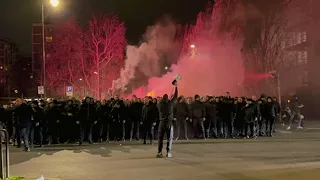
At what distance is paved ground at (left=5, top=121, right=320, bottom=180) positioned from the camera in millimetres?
10188

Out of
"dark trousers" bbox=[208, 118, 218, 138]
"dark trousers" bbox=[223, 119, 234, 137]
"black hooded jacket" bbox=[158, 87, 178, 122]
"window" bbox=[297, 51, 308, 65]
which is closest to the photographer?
"black hooded jacket" bbox=[158, 87, 178, 122]

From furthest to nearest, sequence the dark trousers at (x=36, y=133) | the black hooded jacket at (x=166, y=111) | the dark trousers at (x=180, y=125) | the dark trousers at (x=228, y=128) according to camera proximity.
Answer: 1. the dark trousers at (x=228, y=128)
2. the dark trousers at (x=180, y=125)
3. the dark trousers at (x=36, y=133)
4. the black hooded jacket at (x=166, y=111)

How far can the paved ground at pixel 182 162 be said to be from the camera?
10188mm

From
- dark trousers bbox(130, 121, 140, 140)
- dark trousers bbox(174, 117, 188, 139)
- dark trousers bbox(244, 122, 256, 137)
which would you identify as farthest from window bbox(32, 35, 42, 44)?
A: dark trousers bbox(244, 122, 256, 137)

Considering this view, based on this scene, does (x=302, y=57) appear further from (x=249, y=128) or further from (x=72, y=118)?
(x=72, y=118)

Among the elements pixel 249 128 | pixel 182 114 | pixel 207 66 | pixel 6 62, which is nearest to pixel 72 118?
pixel 182 114

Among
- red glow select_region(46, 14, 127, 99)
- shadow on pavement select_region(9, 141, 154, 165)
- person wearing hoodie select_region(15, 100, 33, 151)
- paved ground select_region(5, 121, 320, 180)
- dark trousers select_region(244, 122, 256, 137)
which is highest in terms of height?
red glow select_region(46, 14, 127, 99)

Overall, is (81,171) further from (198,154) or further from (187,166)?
(198,154)

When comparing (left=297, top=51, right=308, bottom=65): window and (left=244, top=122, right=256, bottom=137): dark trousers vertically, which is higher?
(left=297, top=51, right=308, bottom=65): window

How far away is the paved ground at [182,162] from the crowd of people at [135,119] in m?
1.25

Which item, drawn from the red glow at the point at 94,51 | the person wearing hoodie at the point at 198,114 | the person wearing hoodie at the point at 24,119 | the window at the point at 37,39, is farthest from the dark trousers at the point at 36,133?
the window at the point at 37,39

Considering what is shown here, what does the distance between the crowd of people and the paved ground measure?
125 cm

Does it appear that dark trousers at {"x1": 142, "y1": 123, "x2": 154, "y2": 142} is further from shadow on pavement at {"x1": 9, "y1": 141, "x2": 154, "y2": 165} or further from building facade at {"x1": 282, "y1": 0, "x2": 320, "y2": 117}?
building facade at {"x1": 282, "y1": 0, "x2": 320, "y2": 117}

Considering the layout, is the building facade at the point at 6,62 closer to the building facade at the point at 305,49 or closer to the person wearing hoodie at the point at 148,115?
the building facade at the point at 305,49
